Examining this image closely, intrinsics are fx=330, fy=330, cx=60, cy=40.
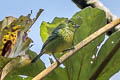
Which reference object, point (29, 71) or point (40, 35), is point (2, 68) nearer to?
point (29, 71)

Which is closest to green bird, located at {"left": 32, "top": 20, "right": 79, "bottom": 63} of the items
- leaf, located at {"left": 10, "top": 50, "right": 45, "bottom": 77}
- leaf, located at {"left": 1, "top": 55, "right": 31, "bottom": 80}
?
leaf, located at {"left": 10, "top": 50, "right": 45, "bottom": 77}

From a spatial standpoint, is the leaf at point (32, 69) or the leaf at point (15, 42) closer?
the leaf at point (15, 42)

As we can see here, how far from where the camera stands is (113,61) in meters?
1.47

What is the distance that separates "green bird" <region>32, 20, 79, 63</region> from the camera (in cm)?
128

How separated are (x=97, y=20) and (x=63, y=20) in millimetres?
151

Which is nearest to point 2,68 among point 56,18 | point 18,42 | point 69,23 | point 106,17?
point 18,42

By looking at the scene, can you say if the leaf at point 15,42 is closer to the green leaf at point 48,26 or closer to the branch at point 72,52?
the branch at point 72,52

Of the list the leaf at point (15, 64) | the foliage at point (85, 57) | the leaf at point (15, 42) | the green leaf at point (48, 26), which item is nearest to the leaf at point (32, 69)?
the foliage at point (85, 57)

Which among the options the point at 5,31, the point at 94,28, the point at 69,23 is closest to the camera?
the point at 5,31

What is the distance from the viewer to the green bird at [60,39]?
1.28m

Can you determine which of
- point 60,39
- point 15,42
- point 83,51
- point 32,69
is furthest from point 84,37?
point 15,42

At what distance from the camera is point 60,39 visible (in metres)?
1.32

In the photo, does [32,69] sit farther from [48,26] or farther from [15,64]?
[15,64]

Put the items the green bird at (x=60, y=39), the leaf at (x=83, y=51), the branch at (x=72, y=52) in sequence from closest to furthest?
1. the branch at (x=72, y=52)
2. the green bird at (x=60, y=39)
3. the leaf at (x=83, y=51)
